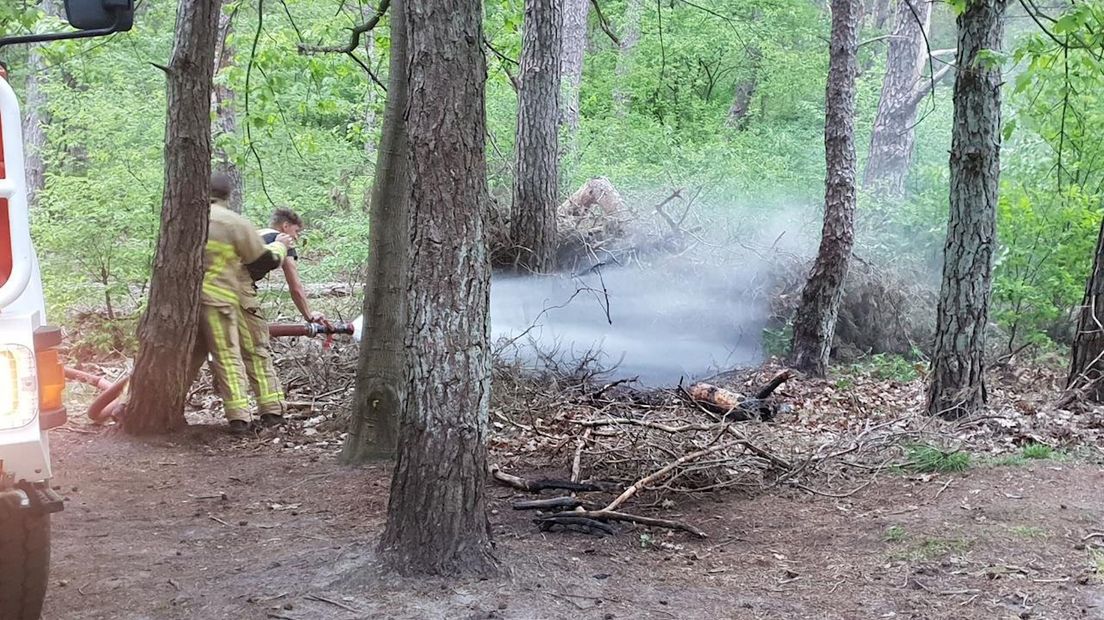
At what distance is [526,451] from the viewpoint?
7.46m

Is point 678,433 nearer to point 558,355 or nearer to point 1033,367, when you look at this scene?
point 558,355

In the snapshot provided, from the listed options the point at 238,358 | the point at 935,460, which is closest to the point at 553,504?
the point at 935,460

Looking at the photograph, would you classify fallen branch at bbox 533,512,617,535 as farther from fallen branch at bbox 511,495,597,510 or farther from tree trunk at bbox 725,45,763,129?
tree trunk at bbox 725,45,763,129

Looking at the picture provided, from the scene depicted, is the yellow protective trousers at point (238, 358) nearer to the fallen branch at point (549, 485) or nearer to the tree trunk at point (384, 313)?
the tree trunk at point (384, 313)

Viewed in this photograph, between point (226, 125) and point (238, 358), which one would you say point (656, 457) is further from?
point (226, 125)

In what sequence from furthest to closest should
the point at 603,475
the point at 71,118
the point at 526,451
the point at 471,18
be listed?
the point at 71,118
the point at 526,451
the point at 603,475
the point at 471,18

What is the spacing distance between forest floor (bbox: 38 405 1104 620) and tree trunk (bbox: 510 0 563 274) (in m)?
5.26

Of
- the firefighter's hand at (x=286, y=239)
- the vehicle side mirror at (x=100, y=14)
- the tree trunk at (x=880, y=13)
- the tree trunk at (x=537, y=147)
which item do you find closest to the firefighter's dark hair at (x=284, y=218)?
the firefighter's hand at (x=286, y=239)

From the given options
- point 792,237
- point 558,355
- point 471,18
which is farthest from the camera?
point 792,237

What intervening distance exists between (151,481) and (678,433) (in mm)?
3639

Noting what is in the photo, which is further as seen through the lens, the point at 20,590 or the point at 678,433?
the point at 678,433

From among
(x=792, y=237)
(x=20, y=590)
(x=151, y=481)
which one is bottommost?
(x=151, y=481)

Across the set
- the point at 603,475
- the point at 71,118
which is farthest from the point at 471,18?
the point at 71,118

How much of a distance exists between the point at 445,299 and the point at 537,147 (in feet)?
25.3
